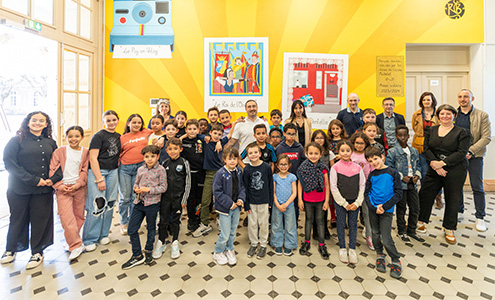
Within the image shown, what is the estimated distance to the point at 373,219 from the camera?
2.31 meters

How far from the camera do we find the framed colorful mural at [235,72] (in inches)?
180

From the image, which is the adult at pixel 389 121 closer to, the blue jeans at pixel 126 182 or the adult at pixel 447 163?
the adult at pixel 447 163

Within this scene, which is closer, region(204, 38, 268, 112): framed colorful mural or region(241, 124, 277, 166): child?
region(241, 124, 277, 166): child

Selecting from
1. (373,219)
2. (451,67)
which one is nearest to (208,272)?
(373,219)

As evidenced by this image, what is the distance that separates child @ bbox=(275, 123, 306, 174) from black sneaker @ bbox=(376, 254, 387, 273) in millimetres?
1137

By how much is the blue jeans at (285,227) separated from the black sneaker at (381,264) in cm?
78

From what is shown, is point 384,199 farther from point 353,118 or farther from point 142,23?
point 142,23

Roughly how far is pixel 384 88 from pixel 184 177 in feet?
13.4

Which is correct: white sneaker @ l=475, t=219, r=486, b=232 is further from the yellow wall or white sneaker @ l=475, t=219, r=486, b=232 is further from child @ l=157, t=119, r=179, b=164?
child @ l=157, t=119, r=179, b=164

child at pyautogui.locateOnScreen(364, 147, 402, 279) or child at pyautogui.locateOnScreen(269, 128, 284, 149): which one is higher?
child at pyautogui.locateOnScreen(269, 128, 284, 149)

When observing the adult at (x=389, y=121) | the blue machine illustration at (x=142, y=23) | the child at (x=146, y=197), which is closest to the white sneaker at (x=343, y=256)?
the adult at (x=389, y=121)

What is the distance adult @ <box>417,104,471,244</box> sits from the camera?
2646 millimetres

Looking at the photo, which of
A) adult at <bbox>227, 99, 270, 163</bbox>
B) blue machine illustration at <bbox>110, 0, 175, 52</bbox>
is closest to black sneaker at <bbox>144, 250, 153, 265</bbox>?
adult at <bbox>227, 99, 270, 163</bbox>

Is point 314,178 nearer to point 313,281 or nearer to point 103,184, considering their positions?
point 313,281
